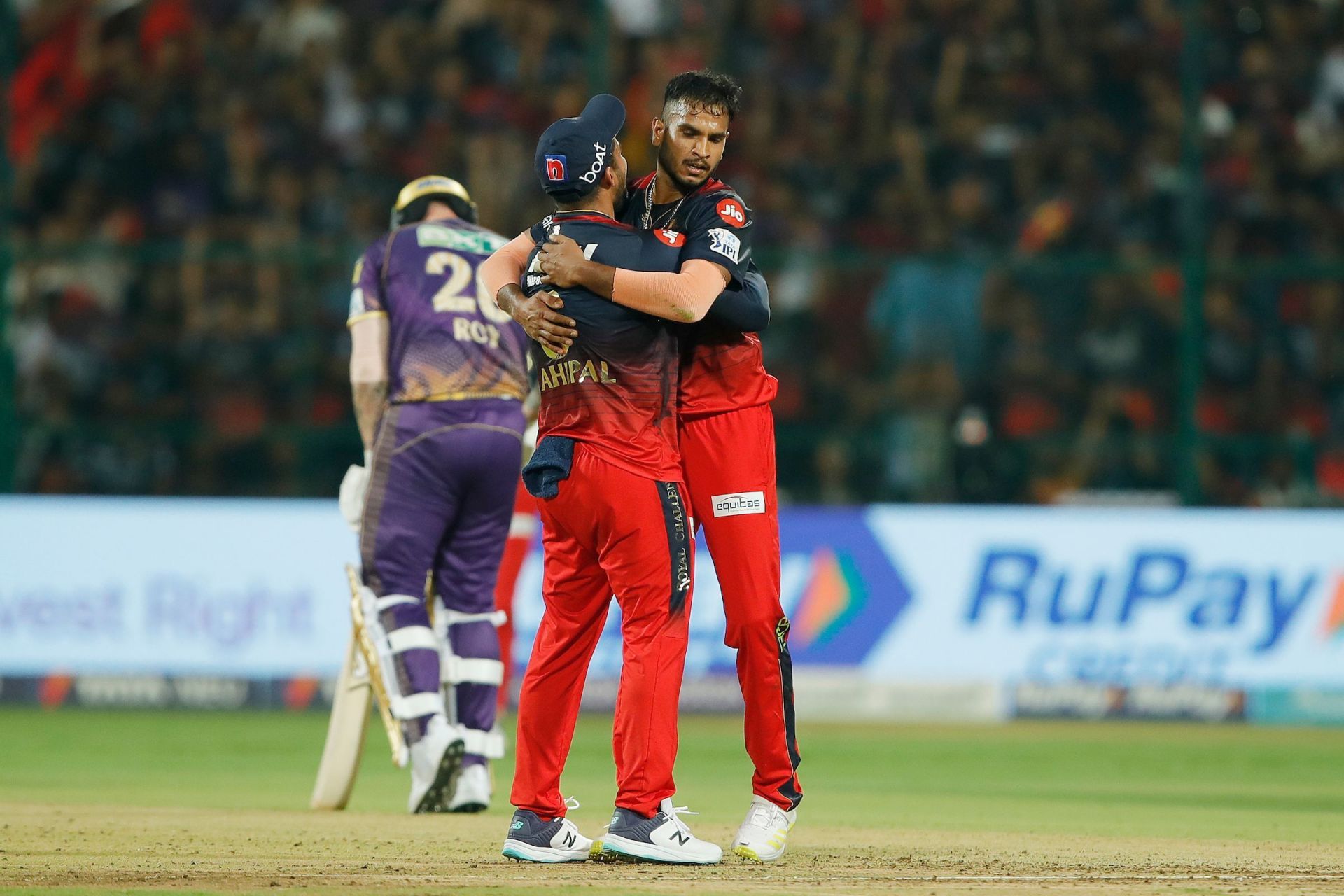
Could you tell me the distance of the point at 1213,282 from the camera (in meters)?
14.1

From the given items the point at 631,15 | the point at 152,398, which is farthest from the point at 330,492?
the point at 631,15

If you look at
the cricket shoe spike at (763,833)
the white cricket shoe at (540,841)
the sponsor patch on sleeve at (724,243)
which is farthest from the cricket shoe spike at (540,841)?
the sponsor patch on sleeve at (724,243)

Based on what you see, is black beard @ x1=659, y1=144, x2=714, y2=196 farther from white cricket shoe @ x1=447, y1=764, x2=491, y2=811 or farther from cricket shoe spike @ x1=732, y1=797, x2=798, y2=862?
white cricket shoe @ x1=447, y1=764, x2=491, y2=811

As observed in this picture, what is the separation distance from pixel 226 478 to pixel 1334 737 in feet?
25.0

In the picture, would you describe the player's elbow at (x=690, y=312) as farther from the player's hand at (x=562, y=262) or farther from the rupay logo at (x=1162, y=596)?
the rupay logo at (x=1162, y=596)

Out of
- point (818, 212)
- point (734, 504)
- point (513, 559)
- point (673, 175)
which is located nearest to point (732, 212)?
point (673, 175)

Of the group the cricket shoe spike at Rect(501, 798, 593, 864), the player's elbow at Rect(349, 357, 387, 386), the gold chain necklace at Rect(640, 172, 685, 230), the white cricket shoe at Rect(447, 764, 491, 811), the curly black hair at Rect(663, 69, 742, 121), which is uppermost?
the curly black hair at Rect(663, 69, 742, 121)

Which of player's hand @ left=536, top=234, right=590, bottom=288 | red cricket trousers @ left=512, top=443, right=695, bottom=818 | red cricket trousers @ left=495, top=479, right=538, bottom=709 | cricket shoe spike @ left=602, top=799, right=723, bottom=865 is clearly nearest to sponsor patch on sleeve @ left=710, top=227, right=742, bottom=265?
player's hand @ left=536, top=234, right=590, bottom=288

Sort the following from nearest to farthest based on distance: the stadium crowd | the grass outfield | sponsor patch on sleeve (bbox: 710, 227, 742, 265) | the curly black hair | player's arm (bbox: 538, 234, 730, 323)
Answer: the grass outfield, player's arm (bbox: 538, 234, 730, 323), sponsor patch on sleeve (bbox: 710, 227, 742, 265), the curly black hair, the stadium crowd

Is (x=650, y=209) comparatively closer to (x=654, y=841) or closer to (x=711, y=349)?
(x=711, y=349)

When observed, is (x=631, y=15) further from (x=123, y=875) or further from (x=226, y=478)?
(x=123, y=875)

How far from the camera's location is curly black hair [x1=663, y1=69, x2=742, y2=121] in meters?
5.86

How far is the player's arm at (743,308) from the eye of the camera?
5.87m

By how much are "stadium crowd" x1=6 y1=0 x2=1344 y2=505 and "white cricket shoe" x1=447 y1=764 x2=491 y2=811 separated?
619 cm
